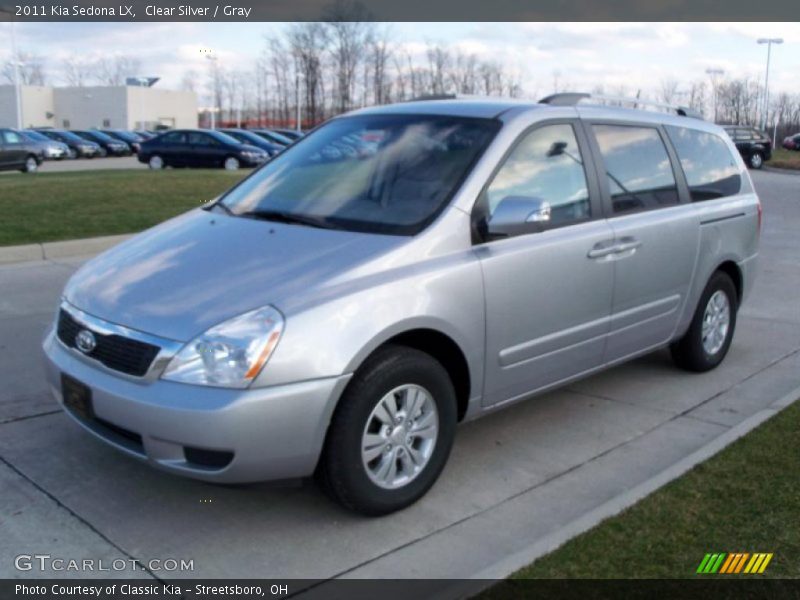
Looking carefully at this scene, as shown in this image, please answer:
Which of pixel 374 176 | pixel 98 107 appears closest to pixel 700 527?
pixel 374 176

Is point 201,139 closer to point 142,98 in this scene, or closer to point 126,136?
point 126,136

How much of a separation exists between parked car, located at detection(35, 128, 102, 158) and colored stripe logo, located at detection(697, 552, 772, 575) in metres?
41.2

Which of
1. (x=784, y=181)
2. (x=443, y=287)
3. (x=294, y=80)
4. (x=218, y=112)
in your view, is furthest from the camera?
(x=218, y=112)

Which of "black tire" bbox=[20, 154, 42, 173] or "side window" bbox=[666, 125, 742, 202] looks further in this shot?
"black tire" bbox=[20, 154, 42, 173]

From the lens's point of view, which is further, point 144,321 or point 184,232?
point 184,232

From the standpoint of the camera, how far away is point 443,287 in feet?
13.1

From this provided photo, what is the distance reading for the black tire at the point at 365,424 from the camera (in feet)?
11.9

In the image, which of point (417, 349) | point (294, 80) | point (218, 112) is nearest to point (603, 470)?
point (417, 349)

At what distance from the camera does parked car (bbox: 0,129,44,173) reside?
87.4 ft

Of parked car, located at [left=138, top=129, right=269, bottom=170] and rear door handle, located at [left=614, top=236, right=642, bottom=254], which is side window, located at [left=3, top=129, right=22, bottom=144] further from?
rear door handle, located at [left=614, top=236, right=642, bottom=254]

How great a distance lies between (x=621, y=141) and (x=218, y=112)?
74511 mm

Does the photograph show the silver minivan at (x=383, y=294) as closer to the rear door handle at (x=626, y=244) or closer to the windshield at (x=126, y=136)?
the rear door handle at (x=626, y=244)

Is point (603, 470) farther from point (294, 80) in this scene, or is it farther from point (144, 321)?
point (294, 80)

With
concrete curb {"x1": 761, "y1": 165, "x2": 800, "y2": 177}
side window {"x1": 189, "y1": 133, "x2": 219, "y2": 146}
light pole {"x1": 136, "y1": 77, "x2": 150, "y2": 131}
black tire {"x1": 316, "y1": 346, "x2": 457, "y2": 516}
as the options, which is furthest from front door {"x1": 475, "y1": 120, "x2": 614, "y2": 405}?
light pole {"x1": 136, "y1": 77, "x2": 150, "y2": 131}
